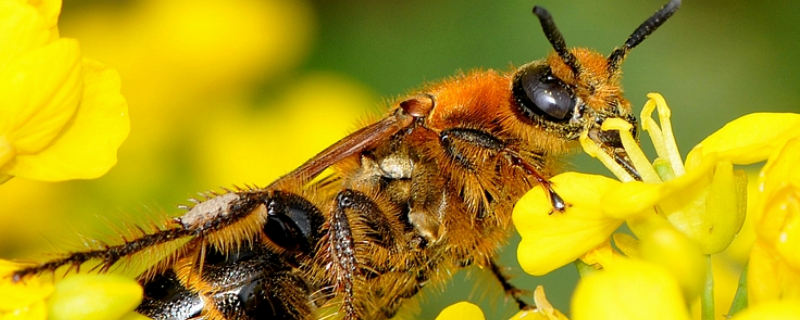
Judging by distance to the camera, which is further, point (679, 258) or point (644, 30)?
point (644, 30)

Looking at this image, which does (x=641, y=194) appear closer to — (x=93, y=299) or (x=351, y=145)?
(x=351, y=145)

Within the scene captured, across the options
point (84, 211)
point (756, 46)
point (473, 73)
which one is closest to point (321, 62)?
point (84, 211)

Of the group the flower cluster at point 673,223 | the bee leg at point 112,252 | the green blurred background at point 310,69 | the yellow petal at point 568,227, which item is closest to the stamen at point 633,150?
the flower cluster at point 673,223

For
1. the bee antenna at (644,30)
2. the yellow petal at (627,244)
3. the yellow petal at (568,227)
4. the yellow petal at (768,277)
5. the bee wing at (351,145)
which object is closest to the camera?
the yellow petal at (768,277)

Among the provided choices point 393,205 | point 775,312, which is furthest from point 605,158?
point 775,312

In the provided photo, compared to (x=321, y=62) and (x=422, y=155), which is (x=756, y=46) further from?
(x=422, y=155)

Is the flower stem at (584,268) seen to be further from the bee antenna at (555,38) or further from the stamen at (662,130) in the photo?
the bee antenna at (555,38)
